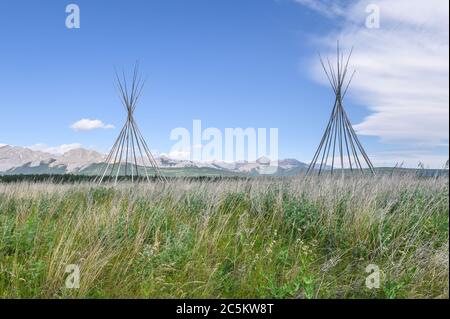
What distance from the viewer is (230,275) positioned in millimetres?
3170

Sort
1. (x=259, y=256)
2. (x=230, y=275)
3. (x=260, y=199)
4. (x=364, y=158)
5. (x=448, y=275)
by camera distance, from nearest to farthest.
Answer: (x=448, y=275), (x=230, y=275), (x=259, y=256), (x=260, y=199), (x=364, y=158)

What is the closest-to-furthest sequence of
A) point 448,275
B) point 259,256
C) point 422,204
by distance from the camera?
point 448,275, point 259,256, point 422,204

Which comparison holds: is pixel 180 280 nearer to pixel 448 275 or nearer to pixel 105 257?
pixel 105 257

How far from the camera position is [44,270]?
309cm

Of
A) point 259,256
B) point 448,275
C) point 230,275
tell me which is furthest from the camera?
point 259,256

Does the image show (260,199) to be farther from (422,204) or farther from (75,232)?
(75,232)

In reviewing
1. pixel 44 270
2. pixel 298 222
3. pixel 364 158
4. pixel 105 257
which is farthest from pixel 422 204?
pixel 364 158
